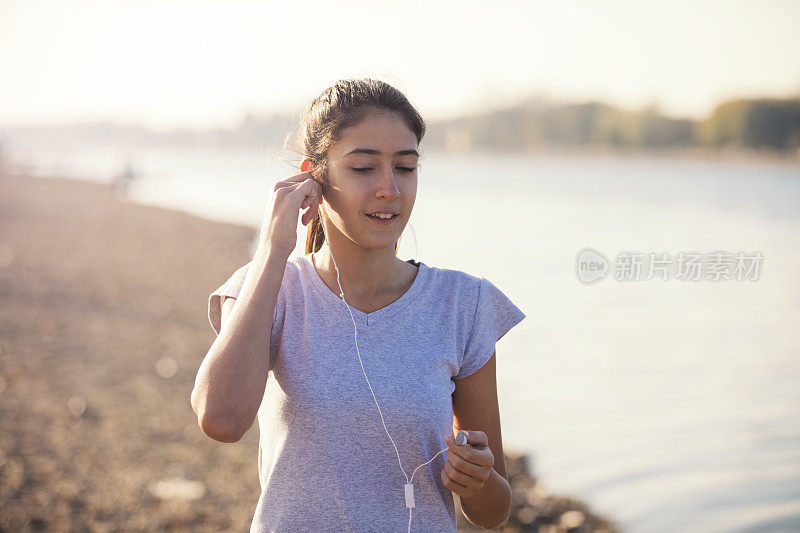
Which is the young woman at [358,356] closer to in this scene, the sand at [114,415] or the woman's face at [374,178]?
the woman's face at [374,178]

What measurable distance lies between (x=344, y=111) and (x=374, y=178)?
8.9 inches

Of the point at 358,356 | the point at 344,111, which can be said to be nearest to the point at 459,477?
the point at 358,356

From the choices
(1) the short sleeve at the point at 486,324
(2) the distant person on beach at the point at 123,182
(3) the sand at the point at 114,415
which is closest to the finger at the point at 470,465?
(1) the short sleeve at the point at 486,324

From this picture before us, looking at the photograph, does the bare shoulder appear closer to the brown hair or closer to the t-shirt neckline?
the t-shirt neckline

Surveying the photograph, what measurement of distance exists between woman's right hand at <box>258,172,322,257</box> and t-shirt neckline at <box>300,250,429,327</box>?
14 cm

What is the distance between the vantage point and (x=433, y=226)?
24.8 metres

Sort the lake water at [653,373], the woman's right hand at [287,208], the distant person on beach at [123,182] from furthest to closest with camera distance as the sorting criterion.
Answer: the distant person on beach at [123,182] < the lake water at [653,373] < the woman's right hand at [287,208]

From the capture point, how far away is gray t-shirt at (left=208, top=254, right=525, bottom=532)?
1869 millimetres

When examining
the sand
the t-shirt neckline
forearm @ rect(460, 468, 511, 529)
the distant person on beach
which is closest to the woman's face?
the t-shirt neckline

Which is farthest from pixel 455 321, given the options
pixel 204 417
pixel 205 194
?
pixel 205 194

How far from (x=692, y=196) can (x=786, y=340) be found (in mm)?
28088

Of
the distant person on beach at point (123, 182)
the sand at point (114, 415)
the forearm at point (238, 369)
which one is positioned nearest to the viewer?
the forearm at point (238, 369)

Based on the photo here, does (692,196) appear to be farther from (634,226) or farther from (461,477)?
(461,477)

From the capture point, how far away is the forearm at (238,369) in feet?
5.93
